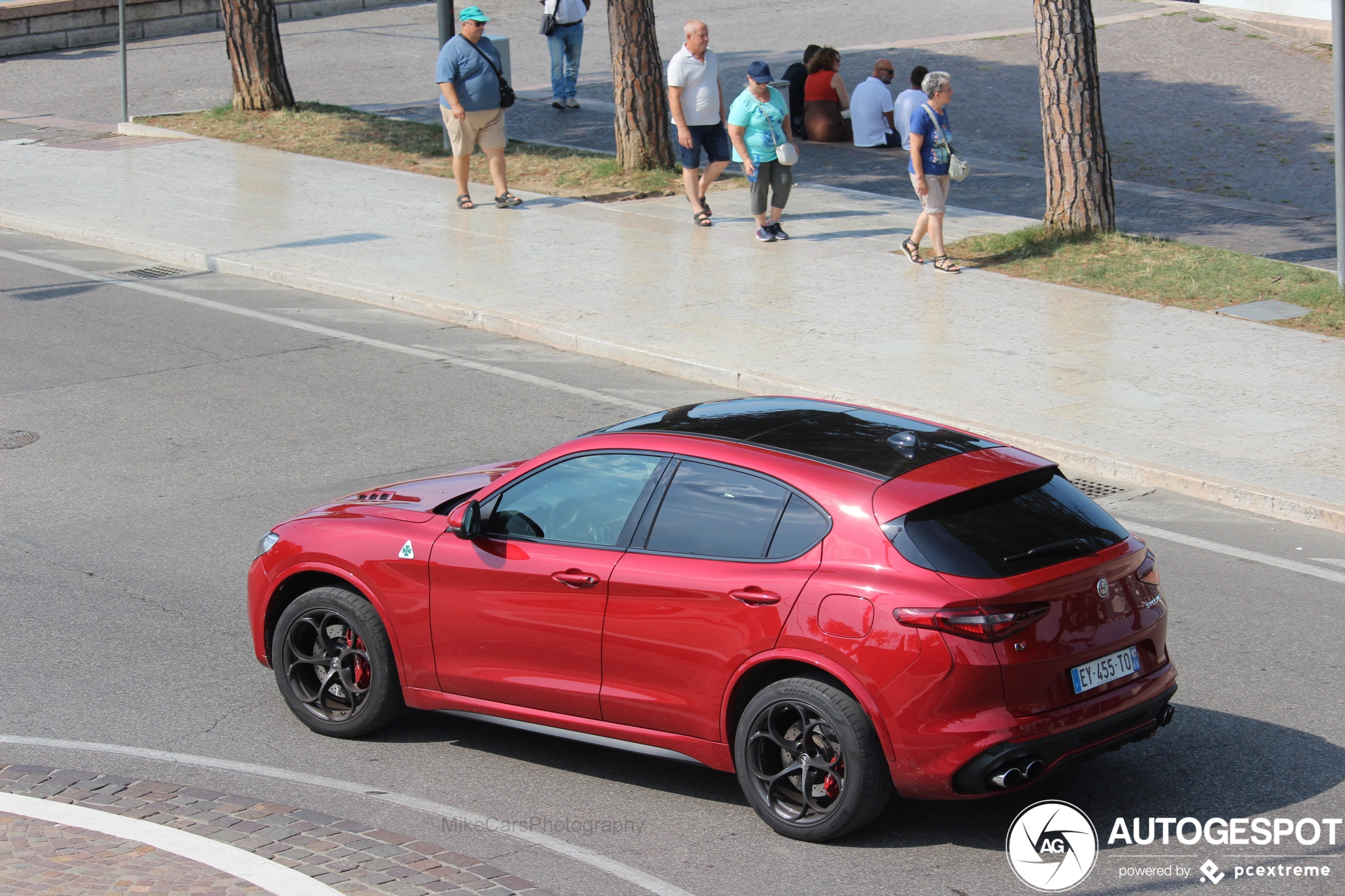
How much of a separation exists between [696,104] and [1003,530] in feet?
40.7

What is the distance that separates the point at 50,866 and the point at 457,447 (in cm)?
569

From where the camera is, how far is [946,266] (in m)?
15.4

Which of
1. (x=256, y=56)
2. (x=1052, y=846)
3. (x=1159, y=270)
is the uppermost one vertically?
(x=256, y=56)

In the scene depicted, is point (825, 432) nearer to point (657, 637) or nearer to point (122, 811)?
point (657, 637)

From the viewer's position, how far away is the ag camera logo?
17.1 feet

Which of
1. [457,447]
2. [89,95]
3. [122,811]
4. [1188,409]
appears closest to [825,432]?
[122,811]

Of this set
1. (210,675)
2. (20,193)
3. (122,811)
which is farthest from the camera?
(20,193)

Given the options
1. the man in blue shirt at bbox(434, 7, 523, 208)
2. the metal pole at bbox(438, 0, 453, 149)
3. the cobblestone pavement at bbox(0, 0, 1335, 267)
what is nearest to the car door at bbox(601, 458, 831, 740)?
the cobblestone pavement at bbox(0, 0, 1335, 267)

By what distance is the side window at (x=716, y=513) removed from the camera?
5605 mm

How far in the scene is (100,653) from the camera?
24.1ft

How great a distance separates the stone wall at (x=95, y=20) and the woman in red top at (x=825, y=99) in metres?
13.9

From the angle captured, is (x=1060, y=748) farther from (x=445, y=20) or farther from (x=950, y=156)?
(x=445, y=20)

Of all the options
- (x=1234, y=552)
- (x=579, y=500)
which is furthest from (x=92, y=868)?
(x=1234, y=552)

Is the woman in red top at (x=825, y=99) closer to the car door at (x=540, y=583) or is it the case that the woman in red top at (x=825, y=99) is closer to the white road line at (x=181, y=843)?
the car door at (x=540, y=583)
